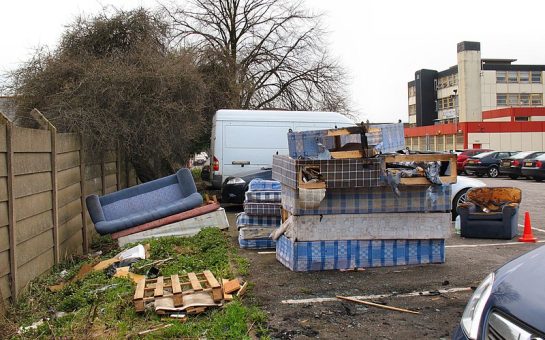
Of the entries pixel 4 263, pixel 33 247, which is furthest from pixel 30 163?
pixel 4 263

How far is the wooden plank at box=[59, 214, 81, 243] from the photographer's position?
7283mm

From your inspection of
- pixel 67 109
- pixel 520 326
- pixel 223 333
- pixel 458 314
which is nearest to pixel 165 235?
pixel 67 109

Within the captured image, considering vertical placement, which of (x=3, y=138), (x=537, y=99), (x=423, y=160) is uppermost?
(x=537, y=99)

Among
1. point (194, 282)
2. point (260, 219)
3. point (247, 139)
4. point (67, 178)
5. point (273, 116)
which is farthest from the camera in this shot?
point (273, 116)

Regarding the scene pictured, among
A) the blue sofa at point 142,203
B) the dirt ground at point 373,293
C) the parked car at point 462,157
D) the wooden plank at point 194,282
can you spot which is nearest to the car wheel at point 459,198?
the dirt ground at point 373,293

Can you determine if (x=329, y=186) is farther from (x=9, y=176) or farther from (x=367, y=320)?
(x=9, y=176)

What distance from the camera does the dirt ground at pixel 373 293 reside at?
438 centimetres

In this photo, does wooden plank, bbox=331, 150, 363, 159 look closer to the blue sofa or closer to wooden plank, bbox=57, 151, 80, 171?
the blue sofa

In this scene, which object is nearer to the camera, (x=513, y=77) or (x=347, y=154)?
(x=347, y=154)

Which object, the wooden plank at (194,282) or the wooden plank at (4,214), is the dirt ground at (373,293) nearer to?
the wooden plank at (194,282)

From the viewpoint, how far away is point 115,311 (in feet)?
15.6

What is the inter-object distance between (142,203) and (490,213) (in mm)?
6314

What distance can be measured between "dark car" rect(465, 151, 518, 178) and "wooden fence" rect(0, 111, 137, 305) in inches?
913

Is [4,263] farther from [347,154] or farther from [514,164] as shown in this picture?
[514,164]
